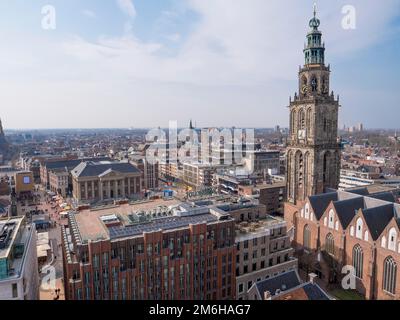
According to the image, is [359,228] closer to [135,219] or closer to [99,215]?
[135,219]

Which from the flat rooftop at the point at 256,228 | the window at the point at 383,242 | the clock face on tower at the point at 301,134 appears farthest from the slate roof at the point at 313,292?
the clock face on tower at the point at 301,134

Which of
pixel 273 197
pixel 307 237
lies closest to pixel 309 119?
pixel 307 237

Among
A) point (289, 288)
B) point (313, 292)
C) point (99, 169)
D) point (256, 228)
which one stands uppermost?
point (99, 169)

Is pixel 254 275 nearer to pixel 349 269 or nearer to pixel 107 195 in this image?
pixel 349 269

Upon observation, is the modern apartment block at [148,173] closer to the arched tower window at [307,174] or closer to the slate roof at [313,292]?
the arched tower window at [307,174]

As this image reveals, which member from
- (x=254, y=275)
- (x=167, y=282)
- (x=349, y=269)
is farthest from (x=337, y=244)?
(x=167, y=282)

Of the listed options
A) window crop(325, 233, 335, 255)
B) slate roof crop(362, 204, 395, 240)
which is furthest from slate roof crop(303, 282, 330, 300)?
window crop(325, 233, 335, 255)

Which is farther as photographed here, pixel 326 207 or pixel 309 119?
pixel 309 119
